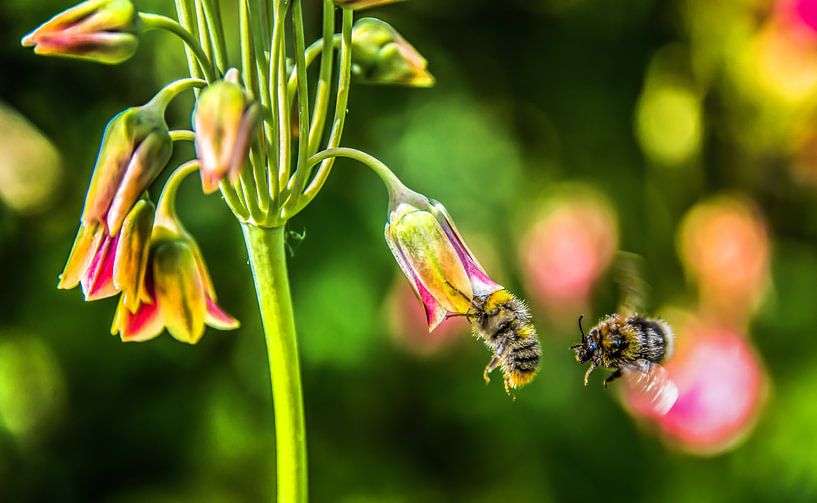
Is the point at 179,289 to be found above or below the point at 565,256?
above

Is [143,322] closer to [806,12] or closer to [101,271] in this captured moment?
[101,271]

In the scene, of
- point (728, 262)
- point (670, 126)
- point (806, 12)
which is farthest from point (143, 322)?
point (670, 126)

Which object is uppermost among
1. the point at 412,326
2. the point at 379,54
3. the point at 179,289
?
the point at 379,54

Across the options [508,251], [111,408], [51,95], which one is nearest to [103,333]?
[111,408]

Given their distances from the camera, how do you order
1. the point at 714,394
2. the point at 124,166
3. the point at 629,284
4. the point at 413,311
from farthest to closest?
the point at 413,311 → the point at 714,394 → the point at 629,284 → the point at 124,166

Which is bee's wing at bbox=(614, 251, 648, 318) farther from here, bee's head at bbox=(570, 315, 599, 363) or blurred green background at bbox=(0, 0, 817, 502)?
blurred green background at bbox=(0, 0, 817, 502)

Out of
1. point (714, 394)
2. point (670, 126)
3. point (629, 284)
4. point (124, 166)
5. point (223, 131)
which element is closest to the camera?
point (223, 131)

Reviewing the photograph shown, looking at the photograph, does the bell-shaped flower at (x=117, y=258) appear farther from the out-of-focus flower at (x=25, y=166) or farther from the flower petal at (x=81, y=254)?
the out-of-focus flower at (x=25, y=166)

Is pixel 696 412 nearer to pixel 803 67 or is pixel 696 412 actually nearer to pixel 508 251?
pixel 508 251
